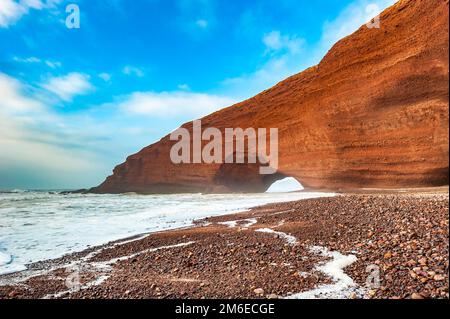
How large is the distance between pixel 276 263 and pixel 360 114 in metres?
15.8

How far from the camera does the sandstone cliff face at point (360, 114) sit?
11336 millimetres

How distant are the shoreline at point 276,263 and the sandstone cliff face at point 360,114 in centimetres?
182

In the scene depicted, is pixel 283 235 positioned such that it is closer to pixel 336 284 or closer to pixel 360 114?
pixel 336 284

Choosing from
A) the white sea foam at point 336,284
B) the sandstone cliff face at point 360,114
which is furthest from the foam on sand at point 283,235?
the sandstone cliff face at point 360,114

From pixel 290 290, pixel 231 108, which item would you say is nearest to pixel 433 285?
pixel 290 290

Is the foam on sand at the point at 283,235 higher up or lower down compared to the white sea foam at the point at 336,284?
higher up

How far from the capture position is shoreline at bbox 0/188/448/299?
12.9ft

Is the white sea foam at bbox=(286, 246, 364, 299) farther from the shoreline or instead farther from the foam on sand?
the foam on sand

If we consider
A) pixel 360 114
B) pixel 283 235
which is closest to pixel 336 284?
pixel 283 235

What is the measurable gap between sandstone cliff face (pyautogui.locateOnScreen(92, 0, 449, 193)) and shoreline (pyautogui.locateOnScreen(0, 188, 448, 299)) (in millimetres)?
1821

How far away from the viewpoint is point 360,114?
18.4 meters

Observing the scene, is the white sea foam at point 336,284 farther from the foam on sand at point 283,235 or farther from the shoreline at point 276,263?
the foam on sand at point 283,235

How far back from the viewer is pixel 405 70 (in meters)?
16.8

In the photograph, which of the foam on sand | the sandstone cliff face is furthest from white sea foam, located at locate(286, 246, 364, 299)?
the sandstone cliff face
